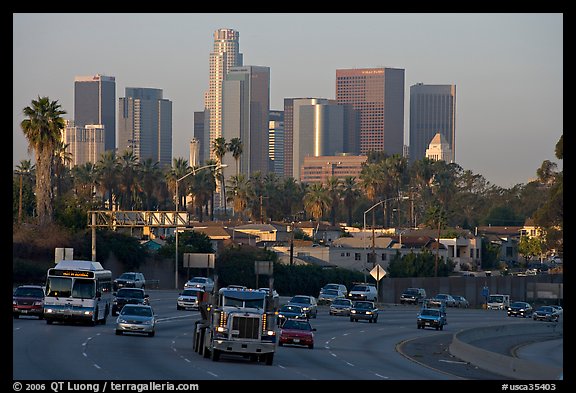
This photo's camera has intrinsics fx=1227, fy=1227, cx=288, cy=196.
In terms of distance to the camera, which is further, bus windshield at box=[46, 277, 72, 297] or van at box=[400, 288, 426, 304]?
van at box=[400, 288, 426, 304]

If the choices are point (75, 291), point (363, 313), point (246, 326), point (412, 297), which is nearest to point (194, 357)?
point (246, 326)

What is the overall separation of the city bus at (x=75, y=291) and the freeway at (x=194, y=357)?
62 centimetres

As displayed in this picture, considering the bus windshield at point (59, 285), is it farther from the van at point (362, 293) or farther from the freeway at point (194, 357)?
the van at point (362, 293)

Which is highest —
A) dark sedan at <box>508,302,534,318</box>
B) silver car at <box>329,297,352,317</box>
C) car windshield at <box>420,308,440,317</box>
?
car windshield at <box>420,308,440,317</box>

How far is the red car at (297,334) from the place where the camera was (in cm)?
5038

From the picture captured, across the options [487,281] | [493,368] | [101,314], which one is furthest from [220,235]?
[493,368]

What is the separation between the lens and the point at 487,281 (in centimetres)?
12481

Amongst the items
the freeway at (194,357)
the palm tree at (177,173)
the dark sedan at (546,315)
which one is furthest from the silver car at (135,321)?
the palm tree at (177,173)

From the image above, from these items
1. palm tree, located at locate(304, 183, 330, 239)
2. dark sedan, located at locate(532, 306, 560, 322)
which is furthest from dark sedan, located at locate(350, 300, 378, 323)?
palm tree, located at locate(304, 183, 330, 239)

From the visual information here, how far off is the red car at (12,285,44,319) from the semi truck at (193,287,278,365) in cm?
2075

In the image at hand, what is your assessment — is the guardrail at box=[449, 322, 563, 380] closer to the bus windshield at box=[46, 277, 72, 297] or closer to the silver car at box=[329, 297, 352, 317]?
the silver car at box=[329, 297, 352, 317]

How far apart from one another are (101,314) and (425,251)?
82559 millimetres

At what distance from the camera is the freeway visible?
33.6 metres
